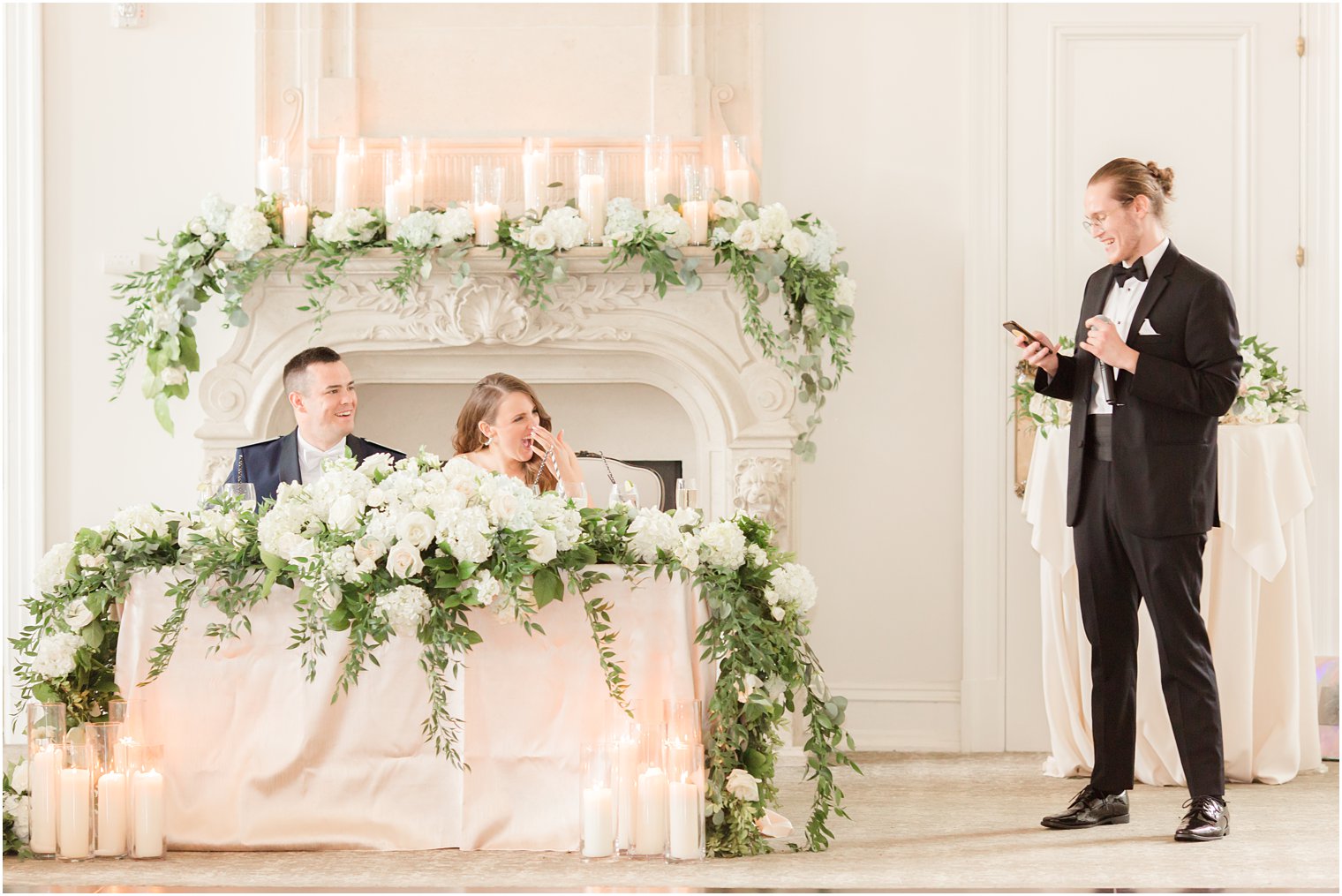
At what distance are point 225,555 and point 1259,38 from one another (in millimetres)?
3878

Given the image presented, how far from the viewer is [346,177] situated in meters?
4.29

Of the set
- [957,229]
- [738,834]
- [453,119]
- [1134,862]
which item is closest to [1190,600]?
[1134,862]

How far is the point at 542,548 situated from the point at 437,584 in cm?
25

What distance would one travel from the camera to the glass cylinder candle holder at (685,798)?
279 cm

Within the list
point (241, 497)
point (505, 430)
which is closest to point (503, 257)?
point (505, 430)

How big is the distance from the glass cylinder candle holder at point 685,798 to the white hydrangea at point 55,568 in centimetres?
144

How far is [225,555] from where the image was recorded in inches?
111

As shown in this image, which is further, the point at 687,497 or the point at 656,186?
the point at 656,186

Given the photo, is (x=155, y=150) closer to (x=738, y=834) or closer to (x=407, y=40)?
(x=407, y=40)

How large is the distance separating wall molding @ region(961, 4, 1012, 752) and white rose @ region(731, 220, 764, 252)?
89cm

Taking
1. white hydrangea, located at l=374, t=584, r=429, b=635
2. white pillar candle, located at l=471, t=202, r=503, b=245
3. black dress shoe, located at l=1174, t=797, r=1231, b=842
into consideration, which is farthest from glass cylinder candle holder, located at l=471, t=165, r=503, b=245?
black dress shoe, located at l=1174, t=797, r=1231, b=842

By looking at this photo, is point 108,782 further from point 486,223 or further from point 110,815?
point 486,223

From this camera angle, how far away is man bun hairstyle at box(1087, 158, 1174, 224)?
3041mm

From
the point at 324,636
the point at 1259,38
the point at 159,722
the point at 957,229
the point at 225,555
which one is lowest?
the point at 159,722
